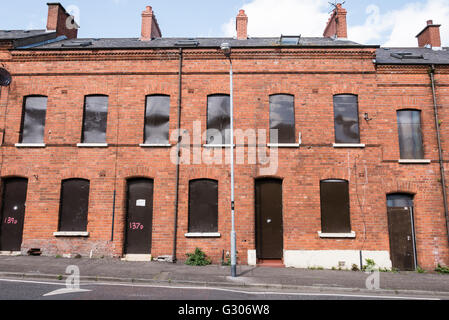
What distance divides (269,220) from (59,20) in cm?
1536

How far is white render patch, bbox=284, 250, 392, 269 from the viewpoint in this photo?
11391mm

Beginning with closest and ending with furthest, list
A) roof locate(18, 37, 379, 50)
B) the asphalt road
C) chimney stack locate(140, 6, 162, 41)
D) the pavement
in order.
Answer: the asphalt road
the pavement
roof locate(18, 37, 379, 50)
chimney stack locate(140, 6, 162, 41)

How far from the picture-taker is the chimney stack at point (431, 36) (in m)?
16.9

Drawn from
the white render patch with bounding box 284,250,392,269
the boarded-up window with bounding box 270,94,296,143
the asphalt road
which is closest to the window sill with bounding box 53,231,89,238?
the asphalt road

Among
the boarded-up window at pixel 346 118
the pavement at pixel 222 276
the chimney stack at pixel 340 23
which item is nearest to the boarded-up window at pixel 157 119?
the pavement at pixel 222 276

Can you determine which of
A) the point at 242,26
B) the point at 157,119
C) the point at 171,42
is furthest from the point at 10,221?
the point at 242,26

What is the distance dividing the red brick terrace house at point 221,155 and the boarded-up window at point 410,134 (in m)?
0.05

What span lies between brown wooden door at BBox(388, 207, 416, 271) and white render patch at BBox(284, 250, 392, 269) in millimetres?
789

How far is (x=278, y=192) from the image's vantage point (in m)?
12.2

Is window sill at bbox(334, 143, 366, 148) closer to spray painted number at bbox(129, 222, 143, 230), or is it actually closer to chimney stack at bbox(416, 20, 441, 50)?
spray painted number at bbox(129, 222, 143, 230)

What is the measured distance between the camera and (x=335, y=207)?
11930 millimetres

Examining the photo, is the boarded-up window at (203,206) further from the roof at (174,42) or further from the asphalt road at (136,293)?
the roof at (174,42)
